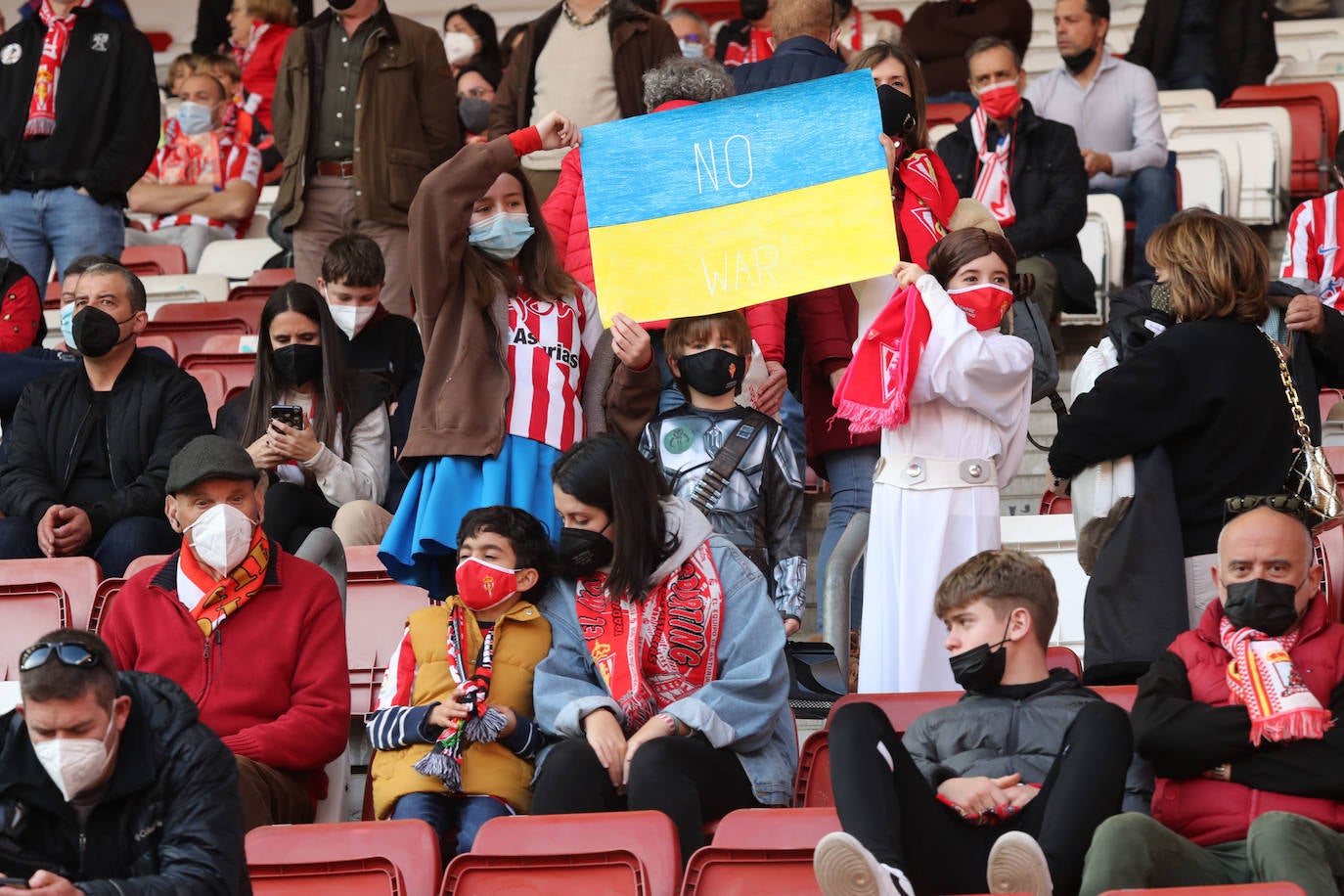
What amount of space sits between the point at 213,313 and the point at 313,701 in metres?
4.31

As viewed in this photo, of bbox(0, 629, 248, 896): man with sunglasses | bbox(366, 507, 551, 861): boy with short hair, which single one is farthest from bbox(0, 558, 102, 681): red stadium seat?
bbox(0, 629, 248, 896): man with sunglasses

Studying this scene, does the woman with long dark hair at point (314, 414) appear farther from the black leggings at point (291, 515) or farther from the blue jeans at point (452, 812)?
the blue jeans at point (452, 812)

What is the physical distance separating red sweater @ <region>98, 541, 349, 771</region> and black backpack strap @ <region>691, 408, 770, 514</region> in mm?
956

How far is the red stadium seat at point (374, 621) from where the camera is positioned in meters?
5.56

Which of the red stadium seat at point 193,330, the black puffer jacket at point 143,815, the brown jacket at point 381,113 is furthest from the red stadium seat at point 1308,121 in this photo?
the black puffer jacket at point 143,815

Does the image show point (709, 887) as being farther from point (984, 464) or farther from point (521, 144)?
point (521, 144)

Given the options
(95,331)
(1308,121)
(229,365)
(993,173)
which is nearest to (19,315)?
(229,365)

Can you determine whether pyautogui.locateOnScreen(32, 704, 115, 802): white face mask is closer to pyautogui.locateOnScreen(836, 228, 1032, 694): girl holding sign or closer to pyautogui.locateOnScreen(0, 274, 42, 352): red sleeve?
pyautogui.locateOnScreen(836, 228, 1032, 694): girl holding sign

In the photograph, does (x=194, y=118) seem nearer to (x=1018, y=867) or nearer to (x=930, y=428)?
(x=930, y=428)

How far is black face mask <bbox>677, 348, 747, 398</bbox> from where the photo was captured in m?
5.27

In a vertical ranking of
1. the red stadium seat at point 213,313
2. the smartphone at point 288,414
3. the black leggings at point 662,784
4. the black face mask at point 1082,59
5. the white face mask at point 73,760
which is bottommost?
the black leggings at point 662,784

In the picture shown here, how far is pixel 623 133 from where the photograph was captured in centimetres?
548

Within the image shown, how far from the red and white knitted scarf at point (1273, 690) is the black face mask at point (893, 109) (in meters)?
2.06

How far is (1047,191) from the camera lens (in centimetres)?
790
